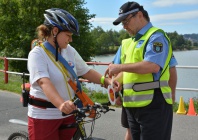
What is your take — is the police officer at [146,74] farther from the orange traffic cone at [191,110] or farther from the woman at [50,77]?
the orange traffic cone at [191,110]

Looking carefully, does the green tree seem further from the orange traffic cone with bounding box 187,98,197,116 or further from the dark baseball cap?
the dark baseball cap

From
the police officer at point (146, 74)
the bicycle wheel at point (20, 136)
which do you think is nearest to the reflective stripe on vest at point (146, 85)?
the police officer at point (146, 74)

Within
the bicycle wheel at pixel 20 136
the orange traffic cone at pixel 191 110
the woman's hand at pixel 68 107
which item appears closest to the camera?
the woman's hand at pixel 68 107

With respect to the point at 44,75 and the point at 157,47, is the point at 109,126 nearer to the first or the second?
the point at 157,47

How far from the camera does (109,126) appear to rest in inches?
264

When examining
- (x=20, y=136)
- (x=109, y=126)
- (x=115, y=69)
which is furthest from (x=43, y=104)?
(x=109, y=126)

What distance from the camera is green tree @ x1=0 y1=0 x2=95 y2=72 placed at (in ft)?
92.7

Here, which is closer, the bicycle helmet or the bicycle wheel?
the bicycle helmet

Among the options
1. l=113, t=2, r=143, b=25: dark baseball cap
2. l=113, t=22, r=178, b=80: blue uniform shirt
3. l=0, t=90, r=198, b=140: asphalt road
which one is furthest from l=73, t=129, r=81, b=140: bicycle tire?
l=0, t=90, r=198, b=140: asphalt road

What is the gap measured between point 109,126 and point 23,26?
24.0m

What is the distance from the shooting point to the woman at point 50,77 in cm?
281

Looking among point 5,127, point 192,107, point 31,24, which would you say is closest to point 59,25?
point 5,127

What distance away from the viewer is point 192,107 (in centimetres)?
767

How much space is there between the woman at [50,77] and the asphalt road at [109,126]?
248 centimetres
